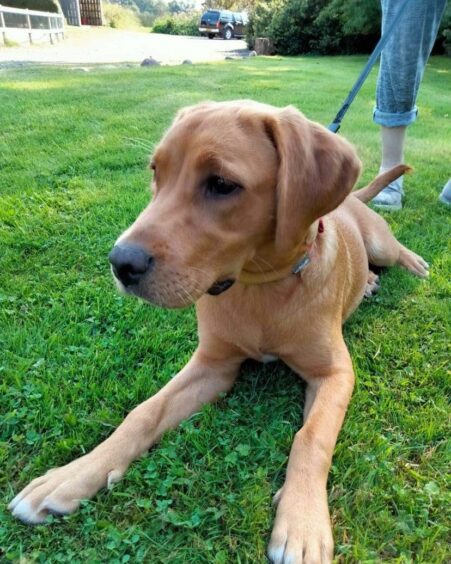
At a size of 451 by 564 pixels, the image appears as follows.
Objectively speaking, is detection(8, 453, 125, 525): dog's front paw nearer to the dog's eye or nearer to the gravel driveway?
the dog's eye

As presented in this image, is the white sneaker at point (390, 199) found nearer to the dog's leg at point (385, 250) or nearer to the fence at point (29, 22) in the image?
the dog's leg at point (385, 250)

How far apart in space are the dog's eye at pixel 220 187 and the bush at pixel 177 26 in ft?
208

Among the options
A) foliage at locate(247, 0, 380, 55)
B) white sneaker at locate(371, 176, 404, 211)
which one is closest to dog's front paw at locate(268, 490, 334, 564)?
white sneaker at locate(371, 176, 404, 211)

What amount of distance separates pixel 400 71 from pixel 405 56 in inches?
5.3

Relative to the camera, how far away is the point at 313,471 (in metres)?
2.26

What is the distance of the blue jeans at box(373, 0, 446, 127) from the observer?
4828mm

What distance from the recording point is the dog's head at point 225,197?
2217 mm

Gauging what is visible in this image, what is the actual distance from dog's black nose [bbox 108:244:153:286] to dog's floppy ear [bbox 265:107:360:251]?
2.06 ft

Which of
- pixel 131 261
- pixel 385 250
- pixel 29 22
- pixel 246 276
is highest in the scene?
pixel 131 261

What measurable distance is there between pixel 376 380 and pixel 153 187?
162 cm

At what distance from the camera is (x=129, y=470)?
7.71 feet

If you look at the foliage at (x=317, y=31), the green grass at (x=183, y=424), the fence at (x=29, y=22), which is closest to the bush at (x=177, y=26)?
the fence at (x=29, y=22)

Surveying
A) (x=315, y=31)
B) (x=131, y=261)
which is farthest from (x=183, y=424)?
(x=315, y=31)

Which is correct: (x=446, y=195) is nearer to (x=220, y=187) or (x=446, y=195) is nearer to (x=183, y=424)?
(x=220, y=187)
